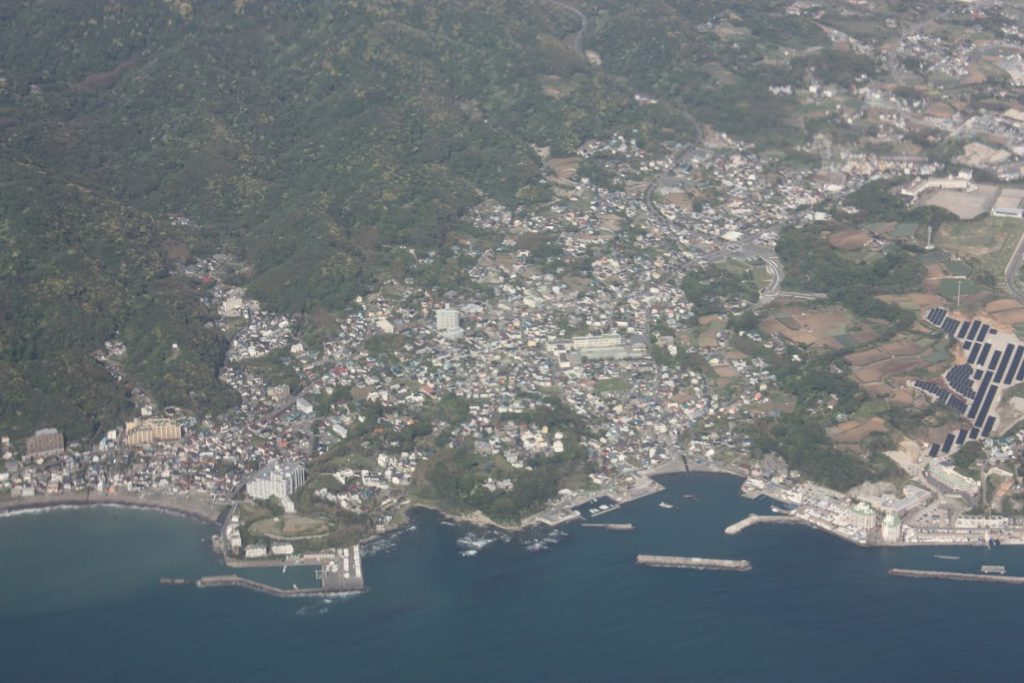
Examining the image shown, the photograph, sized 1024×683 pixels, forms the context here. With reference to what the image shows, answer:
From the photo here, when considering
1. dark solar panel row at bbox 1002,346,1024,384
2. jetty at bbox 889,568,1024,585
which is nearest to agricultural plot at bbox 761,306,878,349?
dark solar panel row at bbox 1002,346,1024,384

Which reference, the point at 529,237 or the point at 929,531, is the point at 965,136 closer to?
the point at 529,237

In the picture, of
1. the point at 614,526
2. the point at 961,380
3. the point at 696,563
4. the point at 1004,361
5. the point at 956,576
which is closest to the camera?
the point at 956,576

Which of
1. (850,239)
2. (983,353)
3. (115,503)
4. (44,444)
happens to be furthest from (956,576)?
(44,444)

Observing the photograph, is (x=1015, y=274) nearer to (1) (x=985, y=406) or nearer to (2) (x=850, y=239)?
(2) (x=850, y=239)

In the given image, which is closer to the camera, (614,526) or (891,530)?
(891,530)

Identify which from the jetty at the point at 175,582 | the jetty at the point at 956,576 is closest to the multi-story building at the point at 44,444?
the jetty at the point at 175,582
